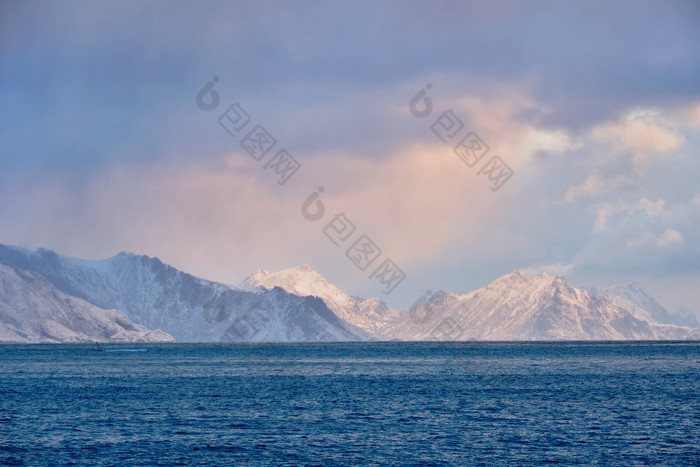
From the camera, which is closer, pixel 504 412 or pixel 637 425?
pixel 637 425

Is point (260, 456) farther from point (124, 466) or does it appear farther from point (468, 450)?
point (468, 450)

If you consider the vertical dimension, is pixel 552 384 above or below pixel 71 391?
above

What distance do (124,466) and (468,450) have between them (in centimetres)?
2966

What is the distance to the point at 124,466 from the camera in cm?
6366

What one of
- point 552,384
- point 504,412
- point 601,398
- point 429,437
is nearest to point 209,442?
point 429,437

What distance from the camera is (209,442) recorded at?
74.9m

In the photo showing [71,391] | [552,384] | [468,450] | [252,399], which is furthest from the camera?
[552,384]

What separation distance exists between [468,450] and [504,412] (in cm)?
2954

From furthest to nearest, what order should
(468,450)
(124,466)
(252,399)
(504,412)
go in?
(252,399)
(504,412)
(468,450)
(124,466)

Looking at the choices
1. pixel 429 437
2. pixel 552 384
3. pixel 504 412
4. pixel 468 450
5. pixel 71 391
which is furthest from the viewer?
pixel 552 384

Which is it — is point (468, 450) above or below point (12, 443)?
above

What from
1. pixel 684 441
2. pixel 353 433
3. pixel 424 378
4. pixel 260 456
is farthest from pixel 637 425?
pixel 424 378

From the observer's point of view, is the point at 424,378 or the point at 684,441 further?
the point at 424,378

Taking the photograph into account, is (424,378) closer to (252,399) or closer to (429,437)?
(252,399)
